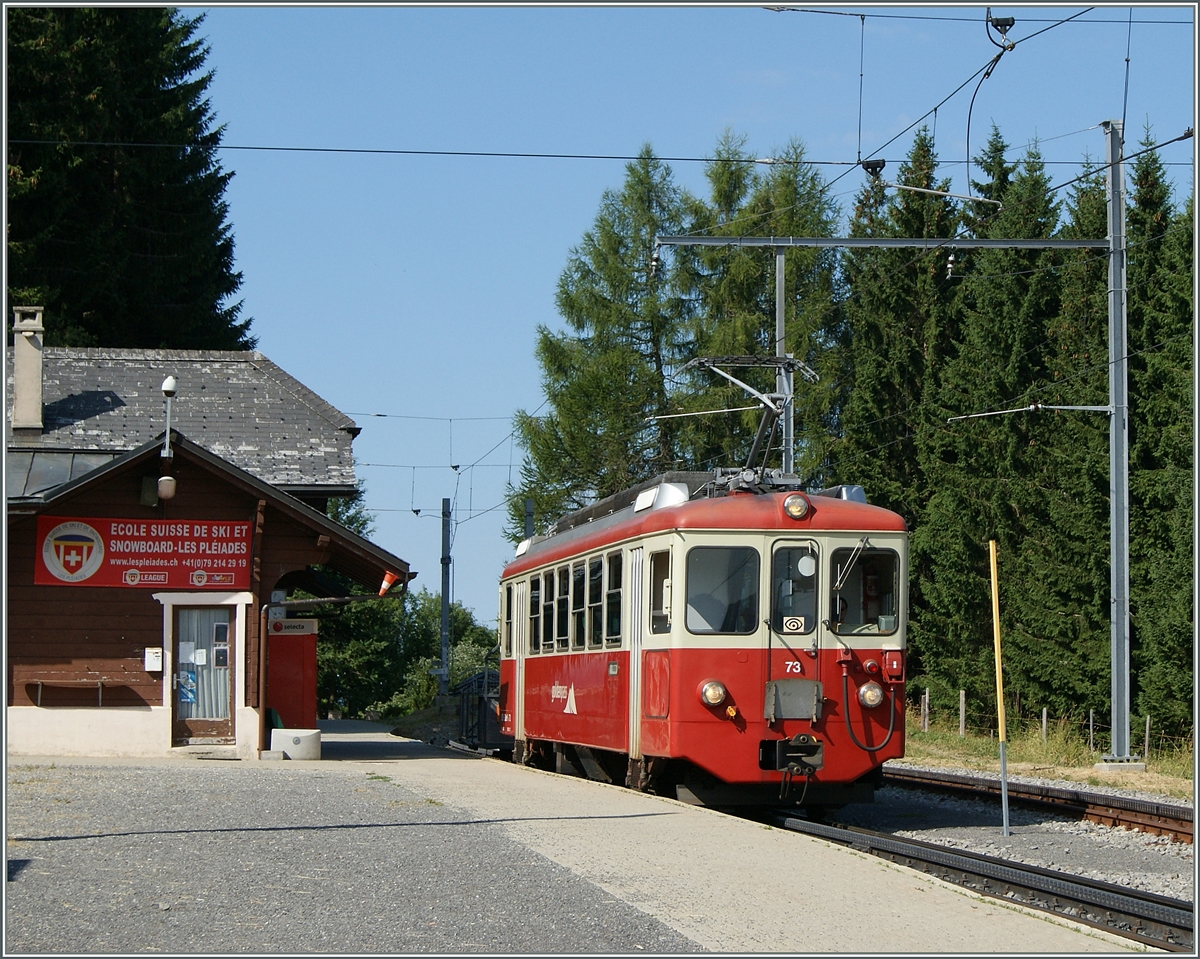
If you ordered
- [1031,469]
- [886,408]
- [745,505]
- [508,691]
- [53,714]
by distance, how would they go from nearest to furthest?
[745,505], [53,714], [508,691], [1031,469], [886,408]

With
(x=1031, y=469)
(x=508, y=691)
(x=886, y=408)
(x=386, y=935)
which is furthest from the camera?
(x=886, y=408)

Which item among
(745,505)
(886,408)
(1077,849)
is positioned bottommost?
(1077,849)

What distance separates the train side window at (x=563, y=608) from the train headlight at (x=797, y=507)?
387cm

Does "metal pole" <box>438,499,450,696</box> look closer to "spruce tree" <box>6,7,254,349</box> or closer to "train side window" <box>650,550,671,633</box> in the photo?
"spruce tree" <box>6,7,254,349</box>

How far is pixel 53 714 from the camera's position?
1900 cm

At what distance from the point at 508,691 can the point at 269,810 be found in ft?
28.0

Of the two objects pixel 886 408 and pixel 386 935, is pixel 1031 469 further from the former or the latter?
pixel 386 935

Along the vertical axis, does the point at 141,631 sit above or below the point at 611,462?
below

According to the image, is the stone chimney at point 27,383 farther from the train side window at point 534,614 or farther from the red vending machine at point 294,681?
the train side window at point 534,614

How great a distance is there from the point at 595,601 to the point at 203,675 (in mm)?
6793

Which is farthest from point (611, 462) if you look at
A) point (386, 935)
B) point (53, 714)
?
point (386, 935)

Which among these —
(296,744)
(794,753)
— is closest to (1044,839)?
(794,753)

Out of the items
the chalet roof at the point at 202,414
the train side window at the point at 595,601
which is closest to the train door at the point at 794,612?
the train side window at the point at 595,601

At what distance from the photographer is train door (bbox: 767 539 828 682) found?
12688mm
